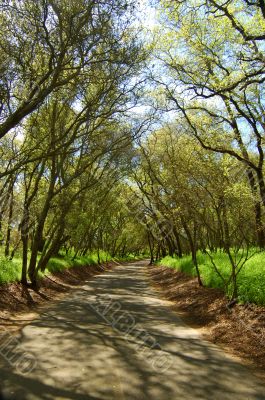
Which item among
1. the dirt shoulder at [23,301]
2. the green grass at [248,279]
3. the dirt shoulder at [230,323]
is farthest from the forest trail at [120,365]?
the green grass at [248,279]

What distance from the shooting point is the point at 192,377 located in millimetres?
6184

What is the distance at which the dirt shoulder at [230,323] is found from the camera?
7.68 metres

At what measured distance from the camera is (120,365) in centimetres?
665

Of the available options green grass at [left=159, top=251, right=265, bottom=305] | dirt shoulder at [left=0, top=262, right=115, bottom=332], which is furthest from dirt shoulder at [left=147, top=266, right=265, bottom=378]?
dirt shoulder at [left=0, top=262, right=115, bottom=332]

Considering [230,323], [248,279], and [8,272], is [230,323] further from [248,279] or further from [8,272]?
[8,272]

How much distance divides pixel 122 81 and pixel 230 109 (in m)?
5.88

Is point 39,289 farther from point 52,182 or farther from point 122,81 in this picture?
point 122,81

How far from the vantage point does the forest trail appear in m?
5.46

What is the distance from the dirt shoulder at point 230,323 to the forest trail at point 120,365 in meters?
0.36

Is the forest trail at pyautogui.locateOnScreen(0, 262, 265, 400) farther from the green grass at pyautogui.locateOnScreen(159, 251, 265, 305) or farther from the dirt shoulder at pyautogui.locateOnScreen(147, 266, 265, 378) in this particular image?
the green grass at pyautogui.locateOnScreen(159, 251, 265, 305)

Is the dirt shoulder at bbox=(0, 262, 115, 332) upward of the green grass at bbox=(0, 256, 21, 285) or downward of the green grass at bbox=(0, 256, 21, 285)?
downward

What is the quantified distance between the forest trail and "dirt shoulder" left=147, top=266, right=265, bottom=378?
358 millimetres

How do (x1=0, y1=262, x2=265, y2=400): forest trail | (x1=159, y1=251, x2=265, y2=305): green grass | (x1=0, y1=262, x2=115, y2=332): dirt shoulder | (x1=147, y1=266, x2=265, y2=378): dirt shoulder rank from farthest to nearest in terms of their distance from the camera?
(x1=0, y1=262, x2=115, y2=332): dirt shoulder < (x1=159, y1=251, x2=265, y2=305): green grass < (x1=147, y1=266, x2=265, y2=378): dirt shoulder < (x1=0, y1=262, x2=265, y2=400): forest trail

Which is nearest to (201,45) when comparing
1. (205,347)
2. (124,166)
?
(205,347)
